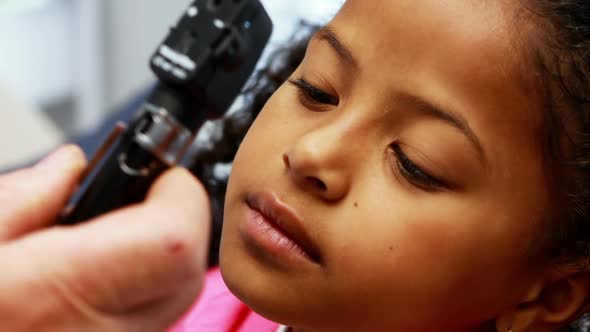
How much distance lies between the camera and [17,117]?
1.63m

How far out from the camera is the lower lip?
686 mm

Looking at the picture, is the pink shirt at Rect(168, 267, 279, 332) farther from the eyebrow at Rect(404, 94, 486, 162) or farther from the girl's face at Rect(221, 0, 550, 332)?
the eyebrow at Rect(404, 94, 486, 162)

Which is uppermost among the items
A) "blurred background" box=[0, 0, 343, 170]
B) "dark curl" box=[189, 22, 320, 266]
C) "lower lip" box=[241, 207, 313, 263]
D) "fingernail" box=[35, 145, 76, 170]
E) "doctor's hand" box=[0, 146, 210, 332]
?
"doctor's hand" box=[0, 146, 210, 332]

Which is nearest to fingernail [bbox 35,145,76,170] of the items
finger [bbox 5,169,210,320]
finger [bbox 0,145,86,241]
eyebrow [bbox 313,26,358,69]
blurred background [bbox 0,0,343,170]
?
finger [bbox 0,145,86,241]

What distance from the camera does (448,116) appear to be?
0.69 meters

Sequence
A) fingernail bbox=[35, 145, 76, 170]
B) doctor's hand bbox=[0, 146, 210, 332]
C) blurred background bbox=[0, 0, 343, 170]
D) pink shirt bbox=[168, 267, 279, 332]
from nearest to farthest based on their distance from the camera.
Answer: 1. doctor's hand bbox=[0, 146, 210, 332]
2. fingernail bbox=[35, 145, 76, 170]
3. pink shirt bbox=[168, 267, 279, 332]
4. blurred background bbox=[0, 0, 343, 170]

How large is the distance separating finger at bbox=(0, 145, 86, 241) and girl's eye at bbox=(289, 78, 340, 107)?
21 cm

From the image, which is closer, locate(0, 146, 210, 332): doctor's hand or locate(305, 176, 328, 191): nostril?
locate(0, 146, 210, 332): doctor's hand

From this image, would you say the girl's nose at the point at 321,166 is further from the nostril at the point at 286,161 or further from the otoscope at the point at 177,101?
the otoscope at the point at 177,101

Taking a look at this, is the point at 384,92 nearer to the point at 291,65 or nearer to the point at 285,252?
the point at 285,252

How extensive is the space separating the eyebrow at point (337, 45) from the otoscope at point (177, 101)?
0.07 metres

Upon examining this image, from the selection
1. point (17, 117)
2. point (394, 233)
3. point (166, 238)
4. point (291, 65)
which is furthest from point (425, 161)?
point (17, 117)

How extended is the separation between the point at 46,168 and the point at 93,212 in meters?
0.10

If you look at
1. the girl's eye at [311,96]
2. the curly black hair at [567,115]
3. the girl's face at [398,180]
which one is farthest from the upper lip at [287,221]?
the curly black hair at [567,115]
